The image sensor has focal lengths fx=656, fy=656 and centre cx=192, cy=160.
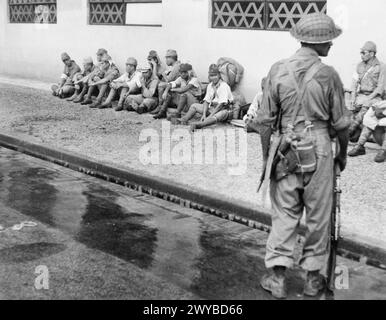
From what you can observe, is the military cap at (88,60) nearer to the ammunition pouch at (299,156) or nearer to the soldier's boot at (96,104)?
the soldier's boot at (96,104)

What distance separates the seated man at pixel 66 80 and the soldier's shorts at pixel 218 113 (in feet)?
14.8

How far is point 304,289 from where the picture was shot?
489cm

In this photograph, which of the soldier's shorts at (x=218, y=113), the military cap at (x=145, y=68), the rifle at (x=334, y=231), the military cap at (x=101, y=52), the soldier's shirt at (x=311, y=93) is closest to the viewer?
the soldier's shirt at (x=311, y=93)

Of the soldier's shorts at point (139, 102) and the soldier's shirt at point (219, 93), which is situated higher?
the soldier's shirt at point (219, 93)

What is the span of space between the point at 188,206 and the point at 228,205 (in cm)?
57

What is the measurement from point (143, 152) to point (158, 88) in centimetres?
386

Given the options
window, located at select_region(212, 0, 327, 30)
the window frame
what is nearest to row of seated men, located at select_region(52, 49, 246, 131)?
window, located at select_region(212, 0, 327, 30)

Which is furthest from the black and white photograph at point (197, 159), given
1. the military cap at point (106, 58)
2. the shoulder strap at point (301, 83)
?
the military cap at point (106, 58)

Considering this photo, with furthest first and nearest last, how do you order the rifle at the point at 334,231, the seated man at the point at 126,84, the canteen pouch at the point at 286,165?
the seated man at the point at 126,84 → the rifle at the point at 334,231 → the canteen pouch at the point at 286,165

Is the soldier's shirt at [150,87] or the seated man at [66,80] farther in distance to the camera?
the seated man at [66,80]

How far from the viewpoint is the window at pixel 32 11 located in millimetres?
17422

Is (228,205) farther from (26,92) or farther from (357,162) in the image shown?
(26,92)

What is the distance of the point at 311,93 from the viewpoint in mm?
4648
